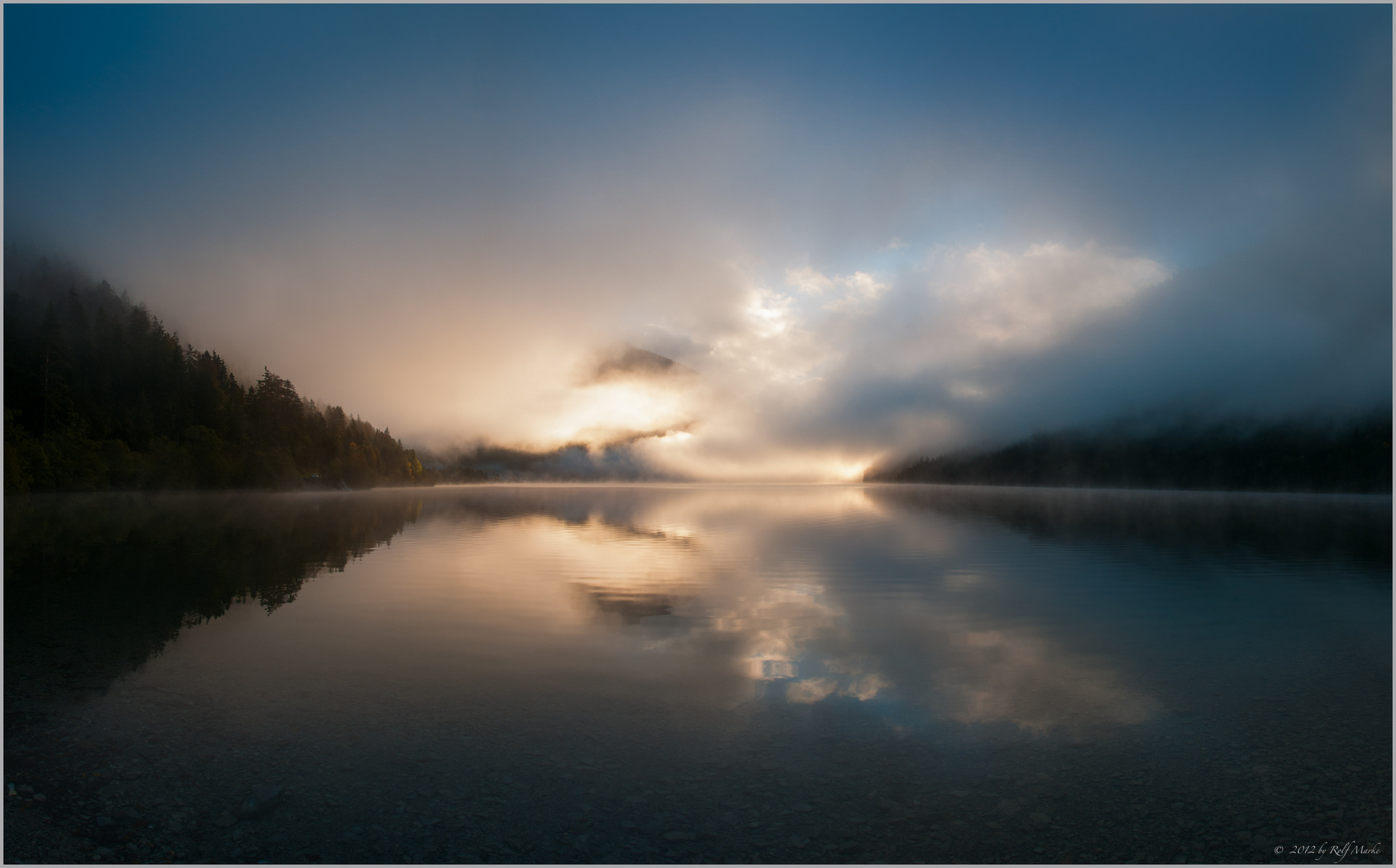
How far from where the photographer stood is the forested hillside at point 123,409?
102m

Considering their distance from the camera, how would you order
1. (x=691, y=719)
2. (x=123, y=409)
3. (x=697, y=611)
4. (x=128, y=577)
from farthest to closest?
(x=123, y=409) → (x=128, y=577) → (x=697, y=611) → (x=691, y=719)

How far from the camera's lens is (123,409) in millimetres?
118000

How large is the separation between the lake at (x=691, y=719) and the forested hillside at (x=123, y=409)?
10018cm

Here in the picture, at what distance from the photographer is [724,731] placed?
34.7 ft

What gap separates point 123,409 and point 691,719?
146 m

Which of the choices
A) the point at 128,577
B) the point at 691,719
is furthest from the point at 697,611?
the point at 128,577

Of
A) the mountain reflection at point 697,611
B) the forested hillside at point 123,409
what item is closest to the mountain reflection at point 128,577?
the mountain reflection at point 697,611

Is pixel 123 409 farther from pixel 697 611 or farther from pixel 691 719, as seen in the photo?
pixel 691 719

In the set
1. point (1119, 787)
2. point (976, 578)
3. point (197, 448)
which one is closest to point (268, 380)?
point (197, 448)

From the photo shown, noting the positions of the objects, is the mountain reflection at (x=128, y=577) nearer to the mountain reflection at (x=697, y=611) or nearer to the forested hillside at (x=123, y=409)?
the mountain reflection at (x=697, y=611)

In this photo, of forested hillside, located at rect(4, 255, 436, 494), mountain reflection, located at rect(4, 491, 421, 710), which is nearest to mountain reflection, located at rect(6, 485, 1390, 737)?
mountain reflection, located at rect(4, 491, 421, 710)

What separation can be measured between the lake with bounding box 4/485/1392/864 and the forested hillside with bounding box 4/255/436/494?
100182 mm

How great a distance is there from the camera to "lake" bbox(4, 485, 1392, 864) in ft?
25.7

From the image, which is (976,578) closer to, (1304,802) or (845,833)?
(1304,802)
